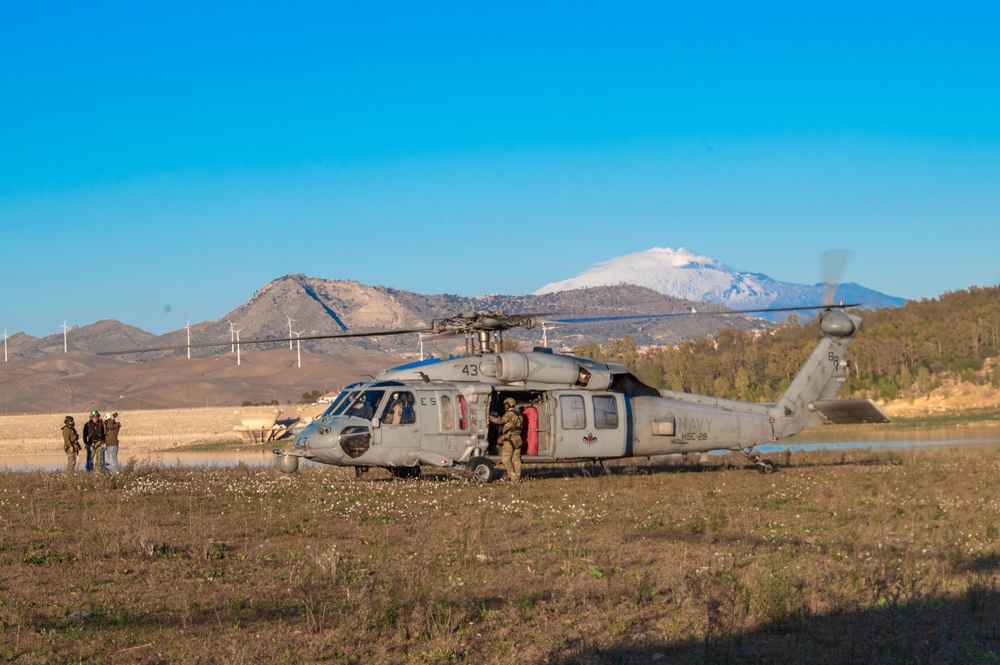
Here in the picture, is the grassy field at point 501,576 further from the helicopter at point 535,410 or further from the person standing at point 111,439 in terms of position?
the person standing at point 111,439

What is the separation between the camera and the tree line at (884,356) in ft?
284

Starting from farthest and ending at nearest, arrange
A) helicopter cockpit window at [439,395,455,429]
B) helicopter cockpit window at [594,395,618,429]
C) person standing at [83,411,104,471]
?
person standing at [83,411,104,471], helicopter cockpit window at [594,395,618,429], helicopter cockpit window at [439,395,455,429]

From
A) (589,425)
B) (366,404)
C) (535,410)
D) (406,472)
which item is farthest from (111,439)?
(589,425)

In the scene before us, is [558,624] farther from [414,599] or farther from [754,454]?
[754,454]

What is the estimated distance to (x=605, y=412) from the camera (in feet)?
89.1

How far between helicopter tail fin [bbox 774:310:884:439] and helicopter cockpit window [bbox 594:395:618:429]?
5.12 m

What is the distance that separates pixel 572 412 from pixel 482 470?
300 centimetres

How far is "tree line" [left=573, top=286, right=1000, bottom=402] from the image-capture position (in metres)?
86.7

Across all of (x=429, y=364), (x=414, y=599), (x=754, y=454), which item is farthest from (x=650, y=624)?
(x=754, y=454)

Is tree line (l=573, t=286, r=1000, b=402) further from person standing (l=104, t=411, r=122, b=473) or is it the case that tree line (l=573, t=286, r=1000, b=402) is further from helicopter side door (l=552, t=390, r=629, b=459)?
person standing (l=104, t=411, r=122, b=473)

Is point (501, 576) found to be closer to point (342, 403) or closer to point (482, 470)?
point (482, 470)

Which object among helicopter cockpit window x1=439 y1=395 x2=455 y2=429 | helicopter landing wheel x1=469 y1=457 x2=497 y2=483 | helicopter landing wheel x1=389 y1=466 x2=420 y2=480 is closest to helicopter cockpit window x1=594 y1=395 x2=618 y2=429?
helicopter landing wheel x1=469 y1=457 x2=497 y2=483

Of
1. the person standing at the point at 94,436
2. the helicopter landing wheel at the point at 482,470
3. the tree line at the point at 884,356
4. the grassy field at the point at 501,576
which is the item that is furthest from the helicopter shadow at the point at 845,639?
the tree line at the point at 884,356

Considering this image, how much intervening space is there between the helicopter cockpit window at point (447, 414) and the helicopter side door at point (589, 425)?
2710 millimetres
